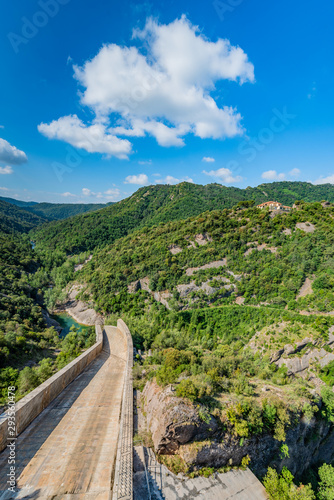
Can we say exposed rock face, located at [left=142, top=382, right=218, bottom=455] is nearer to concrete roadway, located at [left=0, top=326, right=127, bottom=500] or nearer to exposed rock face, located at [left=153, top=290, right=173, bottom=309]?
concrete roadway, located at [left=0, top=326, right=127, bottom=500]

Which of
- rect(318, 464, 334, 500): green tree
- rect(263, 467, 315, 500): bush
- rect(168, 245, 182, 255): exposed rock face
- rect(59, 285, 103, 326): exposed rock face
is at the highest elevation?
rect(168, 245, 182, 255): exposed rock face

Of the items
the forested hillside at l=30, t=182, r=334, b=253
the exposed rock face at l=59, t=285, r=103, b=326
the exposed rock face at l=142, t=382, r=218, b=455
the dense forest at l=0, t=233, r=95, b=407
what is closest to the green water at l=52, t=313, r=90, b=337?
the exposed rock face at l=59, t=285, r=103, b=326

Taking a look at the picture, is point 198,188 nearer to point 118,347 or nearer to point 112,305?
point 112,305

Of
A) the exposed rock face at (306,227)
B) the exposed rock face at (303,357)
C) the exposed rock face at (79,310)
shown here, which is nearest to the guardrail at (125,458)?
the exposed rock face at (303,357)

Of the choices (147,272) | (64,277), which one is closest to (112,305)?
(147,272)

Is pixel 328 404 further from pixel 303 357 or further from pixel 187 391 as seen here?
pixel 187 391

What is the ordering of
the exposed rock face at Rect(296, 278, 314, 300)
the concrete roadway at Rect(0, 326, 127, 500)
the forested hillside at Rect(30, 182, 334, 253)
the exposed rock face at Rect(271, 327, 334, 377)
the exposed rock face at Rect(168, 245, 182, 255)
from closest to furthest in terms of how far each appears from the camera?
1. the concrete roadway at Rect(0, 326, 127, 500)
2. the exposed rock face at Rect(271, 327, 334, 377)
3. the exposed rock face at Rect(296, 278, 314, 300)
4. the exposed rock face at Rect(168, 245, 182, 255)
5. the forested hillside at Rect(30, 182, 334, 253)

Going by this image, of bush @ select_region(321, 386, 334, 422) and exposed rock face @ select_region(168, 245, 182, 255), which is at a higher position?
exposed rock face @ select_region(168, 245, 182, 255)

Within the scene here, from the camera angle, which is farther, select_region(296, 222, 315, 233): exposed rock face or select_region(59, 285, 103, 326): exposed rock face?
select_region(59, 285, 103, 326): exposed rock face
